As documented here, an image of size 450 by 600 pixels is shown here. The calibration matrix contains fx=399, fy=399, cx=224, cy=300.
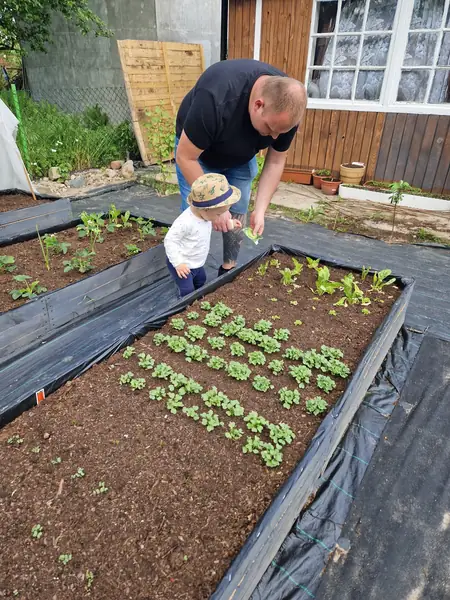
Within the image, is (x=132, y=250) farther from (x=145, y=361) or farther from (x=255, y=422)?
(x=255, y=422)

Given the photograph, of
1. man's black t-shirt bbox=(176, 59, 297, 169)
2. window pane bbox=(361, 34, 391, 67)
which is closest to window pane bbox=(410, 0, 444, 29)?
window pane bbox=(361, 34, 391, 67)

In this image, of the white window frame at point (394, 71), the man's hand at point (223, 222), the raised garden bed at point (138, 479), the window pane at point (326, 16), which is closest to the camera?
the raised garden bed at point (138, 479)

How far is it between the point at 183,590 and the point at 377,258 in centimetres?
349

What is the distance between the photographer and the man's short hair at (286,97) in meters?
1.91

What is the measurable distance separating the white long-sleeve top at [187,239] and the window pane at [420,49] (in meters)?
4.93

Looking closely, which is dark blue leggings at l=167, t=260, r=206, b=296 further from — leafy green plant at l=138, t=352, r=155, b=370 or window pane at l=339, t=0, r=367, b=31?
window pane at l=339, t=0, r=367, b=31

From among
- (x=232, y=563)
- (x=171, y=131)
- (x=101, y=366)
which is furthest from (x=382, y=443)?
(x=171, y=131)

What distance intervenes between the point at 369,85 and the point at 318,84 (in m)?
0.79

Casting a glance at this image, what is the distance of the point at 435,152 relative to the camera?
5695 millimetres

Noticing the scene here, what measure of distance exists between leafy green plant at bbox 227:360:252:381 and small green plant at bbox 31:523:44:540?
1.03 metres

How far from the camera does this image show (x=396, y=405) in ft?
7.48

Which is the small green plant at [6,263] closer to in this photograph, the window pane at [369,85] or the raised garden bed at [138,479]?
the raised garden bed at [138,479]

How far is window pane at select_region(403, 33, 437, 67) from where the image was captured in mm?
5414

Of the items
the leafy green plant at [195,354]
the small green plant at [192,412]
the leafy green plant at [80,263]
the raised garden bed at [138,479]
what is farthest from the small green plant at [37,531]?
the leafy green plant at [80,263]
